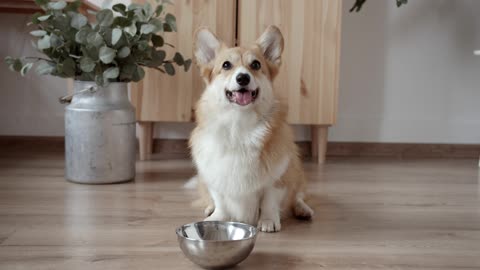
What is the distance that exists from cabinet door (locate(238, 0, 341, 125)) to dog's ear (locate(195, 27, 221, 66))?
34.5 inches

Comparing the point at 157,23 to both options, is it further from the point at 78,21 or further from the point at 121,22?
the point at 78,21

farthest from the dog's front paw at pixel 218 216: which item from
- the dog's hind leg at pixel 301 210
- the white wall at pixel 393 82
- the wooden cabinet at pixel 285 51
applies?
the white wall at pixel 393 82

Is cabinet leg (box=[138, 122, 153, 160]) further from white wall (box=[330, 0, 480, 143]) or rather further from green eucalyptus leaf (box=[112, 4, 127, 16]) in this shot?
white wall (box=[330, 0, 480, 143])

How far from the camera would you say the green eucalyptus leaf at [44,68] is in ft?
7.04

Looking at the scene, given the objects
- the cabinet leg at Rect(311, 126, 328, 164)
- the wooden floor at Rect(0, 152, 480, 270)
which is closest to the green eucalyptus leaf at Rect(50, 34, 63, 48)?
the wooden floor at Rect(0, 152, 480, 270)

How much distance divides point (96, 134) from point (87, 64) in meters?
0.30

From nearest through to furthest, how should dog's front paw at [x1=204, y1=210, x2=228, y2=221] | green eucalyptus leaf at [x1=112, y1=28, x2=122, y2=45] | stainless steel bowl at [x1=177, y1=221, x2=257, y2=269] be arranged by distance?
stainless steel bowl at [x1=177, y1=221, x2=257, y2=269] < dog's front paw at [x1=204, y1=210, x2=228, y2=221] < green eucalyptus leaf at [x1=112, y1=28, x2=122, y2=45]

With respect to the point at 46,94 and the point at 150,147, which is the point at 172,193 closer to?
the point at 150,147

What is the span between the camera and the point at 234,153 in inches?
64.9

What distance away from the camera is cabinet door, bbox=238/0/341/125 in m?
2.67

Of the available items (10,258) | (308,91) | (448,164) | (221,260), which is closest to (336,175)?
(308,91)

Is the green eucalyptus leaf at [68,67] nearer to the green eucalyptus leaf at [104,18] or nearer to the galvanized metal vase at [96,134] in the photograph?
the galvanized metal vase at [96,134]

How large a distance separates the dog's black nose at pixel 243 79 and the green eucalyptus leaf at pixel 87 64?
0.74m

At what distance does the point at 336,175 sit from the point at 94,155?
1091 mm
